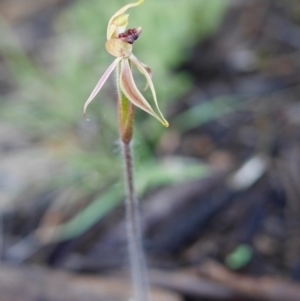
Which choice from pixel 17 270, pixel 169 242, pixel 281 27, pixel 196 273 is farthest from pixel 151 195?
pixel 281 27

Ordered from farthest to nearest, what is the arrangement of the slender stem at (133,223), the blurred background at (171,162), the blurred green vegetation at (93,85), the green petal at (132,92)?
the blurred green vegetation at (93,85) < the blurred background at (171,162) < the slender stem at (133,223) < the green petal at (132,92)

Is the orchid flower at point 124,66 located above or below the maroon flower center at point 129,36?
below

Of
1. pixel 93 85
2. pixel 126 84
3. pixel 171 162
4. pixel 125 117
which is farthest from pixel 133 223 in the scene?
pixel 93 85

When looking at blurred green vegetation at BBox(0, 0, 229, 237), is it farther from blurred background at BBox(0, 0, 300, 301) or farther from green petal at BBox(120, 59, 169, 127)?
green petal at BBox(120, 59, 169, 127)

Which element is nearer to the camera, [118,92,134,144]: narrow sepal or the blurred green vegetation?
[118,92,134,144]: narrow sepal

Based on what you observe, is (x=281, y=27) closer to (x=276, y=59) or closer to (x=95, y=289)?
(x=276, y=59)

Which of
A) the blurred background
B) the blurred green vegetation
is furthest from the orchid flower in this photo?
the blurred green vegetation

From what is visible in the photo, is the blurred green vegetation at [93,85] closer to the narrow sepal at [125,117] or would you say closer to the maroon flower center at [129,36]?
the narrow sepal at [125,117]

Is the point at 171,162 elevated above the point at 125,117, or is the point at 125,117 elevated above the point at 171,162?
the point at 171,162

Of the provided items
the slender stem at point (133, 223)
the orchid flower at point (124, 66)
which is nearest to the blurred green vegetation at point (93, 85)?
the slender stem at point (133, 223)

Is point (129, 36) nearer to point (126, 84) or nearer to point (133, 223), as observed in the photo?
point (126, 84)
